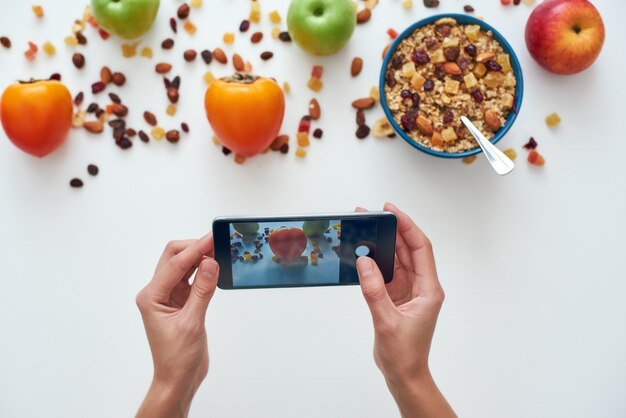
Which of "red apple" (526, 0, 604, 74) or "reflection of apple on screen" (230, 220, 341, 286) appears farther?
"red apple" (526, 0, 604, 74)

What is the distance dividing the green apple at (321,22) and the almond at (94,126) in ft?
1.16

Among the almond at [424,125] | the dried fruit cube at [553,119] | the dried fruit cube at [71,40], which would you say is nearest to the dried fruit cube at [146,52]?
the dried fruit cube at [71,40]

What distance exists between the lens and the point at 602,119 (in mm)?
950

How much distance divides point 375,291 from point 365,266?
0.04 meters

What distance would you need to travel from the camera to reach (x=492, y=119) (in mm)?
864

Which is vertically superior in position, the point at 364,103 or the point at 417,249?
the point at 364,103

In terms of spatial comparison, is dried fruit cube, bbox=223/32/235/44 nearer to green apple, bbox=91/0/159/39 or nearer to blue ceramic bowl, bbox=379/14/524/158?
green apple, bbox=91/0/159/39

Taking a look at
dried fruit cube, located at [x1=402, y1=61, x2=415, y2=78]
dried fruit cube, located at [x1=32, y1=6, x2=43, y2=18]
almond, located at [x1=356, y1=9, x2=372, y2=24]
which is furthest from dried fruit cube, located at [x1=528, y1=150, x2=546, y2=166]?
dried fruit cube, located at [x1=32, y1=6, x2=43, y2=18]

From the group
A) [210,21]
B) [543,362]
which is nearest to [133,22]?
[210,21]

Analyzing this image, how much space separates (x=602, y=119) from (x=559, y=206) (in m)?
0.16

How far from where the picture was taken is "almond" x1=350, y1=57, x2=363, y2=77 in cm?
92

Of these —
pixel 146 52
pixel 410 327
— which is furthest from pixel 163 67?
pixel 410 327

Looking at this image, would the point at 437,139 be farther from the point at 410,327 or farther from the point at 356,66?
the point at 410,327

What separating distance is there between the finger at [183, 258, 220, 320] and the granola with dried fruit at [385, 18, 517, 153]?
0.38 m
